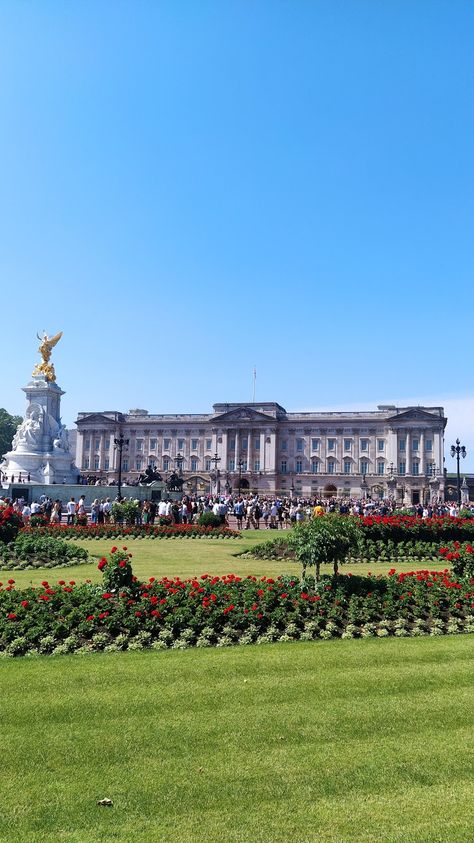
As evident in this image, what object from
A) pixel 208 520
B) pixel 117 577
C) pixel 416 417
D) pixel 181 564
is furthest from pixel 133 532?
pixel 416 417

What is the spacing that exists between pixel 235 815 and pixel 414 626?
5.77 meters

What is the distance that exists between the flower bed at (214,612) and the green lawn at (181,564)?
3.74 metres

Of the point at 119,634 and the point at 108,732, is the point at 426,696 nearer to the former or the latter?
the point at 108,732

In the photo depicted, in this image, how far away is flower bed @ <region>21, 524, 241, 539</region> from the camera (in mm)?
23156

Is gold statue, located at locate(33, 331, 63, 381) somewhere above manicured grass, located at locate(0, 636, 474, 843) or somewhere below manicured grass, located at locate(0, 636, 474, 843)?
above

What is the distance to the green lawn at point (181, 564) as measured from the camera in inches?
561

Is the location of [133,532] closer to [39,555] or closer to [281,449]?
[39,555]

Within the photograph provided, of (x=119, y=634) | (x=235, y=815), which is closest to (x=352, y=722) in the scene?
(x=235, y=815)

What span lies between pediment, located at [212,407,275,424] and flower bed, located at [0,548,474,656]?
94.4 metres

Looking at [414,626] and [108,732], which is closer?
[108,732]

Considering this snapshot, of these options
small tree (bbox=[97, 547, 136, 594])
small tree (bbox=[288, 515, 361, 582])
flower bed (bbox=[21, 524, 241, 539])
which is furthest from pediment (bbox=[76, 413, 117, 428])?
small tree (bbox=[97, 547, 136, 594])

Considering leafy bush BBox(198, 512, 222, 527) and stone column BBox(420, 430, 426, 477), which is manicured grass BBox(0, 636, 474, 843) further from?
stone column BBox(420, 430, 426, 477)

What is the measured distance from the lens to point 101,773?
4867 millimetres

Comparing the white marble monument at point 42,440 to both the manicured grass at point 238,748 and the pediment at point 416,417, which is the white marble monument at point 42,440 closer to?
the manicured grass at point 238,748
